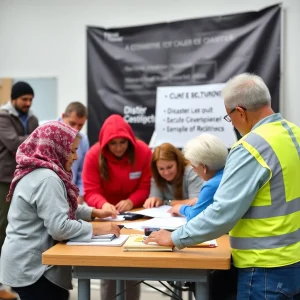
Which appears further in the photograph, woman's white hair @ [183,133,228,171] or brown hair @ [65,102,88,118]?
brown hair @ [65,102,88,118]

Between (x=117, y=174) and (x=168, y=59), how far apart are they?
1476 mm

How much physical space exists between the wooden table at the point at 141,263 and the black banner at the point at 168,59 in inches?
86.0

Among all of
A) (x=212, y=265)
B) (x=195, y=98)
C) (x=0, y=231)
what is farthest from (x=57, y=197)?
(x=195, y=98)

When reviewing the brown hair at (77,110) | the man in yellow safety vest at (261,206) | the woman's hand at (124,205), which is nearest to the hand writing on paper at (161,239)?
the man in yellow safety vest at (261,206)

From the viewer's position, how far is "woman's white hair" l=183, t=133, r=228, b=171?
1.95 meters

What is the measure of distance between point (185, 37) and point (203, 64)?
Answer: 0.93 feet

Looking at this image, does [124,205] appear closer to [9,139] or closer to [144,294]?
[9,139]

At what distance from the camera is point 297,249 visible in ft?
4.77

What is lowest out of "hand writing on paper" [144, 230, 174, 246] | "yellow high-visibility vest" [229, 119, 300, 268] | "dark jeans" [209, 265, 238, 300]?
"dark jeans" [209, 265, 238, 300]

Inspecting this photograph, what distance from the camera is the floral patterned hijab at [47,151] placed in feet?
5.83

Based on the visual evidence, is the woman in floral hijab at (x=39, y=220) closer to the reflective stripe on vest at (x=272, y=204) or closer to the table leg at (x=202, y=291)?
the table leg at (x=202, y=291)

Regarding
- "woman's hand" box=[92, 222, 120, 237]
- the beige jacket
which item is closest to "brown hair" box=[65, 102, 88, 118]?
the beige jacket

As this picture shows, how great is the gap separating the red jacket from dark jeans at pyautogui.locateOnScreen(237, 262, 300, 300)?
1.36m

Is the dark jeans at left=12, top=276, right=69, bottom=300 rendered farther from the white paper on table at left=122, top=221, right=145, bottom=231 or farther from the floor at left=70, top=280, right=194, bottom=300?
the floor at left=70, top=280, right=194, bottom=300
